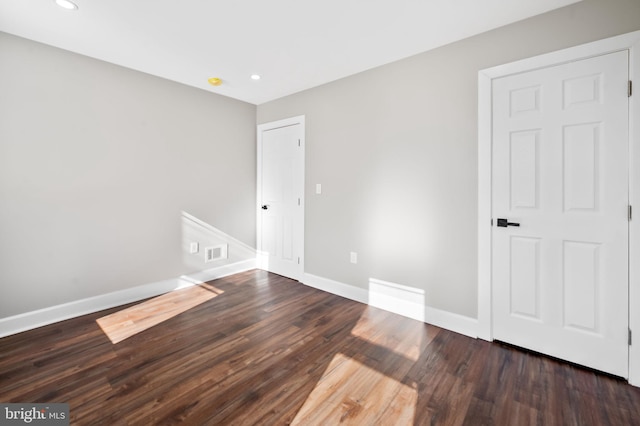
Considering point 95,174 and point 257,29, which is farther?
point 95,174

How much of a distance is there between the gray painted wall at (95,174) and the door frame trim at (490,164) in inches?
125

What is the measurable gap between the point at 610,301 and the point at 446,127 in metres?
1.72

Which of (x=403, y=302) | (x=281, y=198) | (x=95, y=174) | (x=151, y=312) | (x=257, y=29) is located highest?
(x=257, y=29)

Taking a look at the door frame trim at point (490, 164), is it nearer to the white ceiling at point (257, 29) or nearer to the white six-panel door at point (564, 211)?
the white six-panel door at point (564, 211)

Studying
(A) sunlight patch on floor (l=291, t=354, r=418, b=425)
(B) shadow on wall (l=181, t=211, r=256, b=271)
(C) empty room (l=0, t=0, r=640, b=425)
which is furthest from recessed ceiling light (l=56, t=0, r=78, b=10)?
(A) sunlight patch on floor (l=291, t=354, r=418, b=425)

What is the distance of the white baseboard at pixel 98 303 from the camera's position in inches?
99.1

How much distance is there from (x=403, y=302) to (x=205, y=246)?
8.57ft

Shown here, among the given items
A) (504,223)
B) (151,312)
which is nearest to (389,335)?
(504,223)

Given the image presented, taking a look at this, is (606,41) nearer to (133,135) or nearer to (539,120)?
(539,120)

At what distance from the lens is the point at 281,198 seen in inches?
162

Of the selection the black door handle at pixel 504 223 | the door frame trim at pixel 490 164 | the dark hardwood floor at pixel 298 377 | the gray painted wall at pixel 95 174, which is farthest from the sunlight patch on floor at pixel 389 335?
the gray painted wall at pixel 95 174

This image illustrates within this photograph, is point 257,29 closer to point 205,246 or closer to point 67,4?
point 67,4

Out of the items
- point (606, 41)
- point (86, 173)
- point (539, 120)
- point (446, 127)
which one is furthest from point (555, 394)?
point (86, 173)

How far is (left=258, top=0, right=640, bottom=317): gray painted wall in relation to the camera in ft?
7.32
